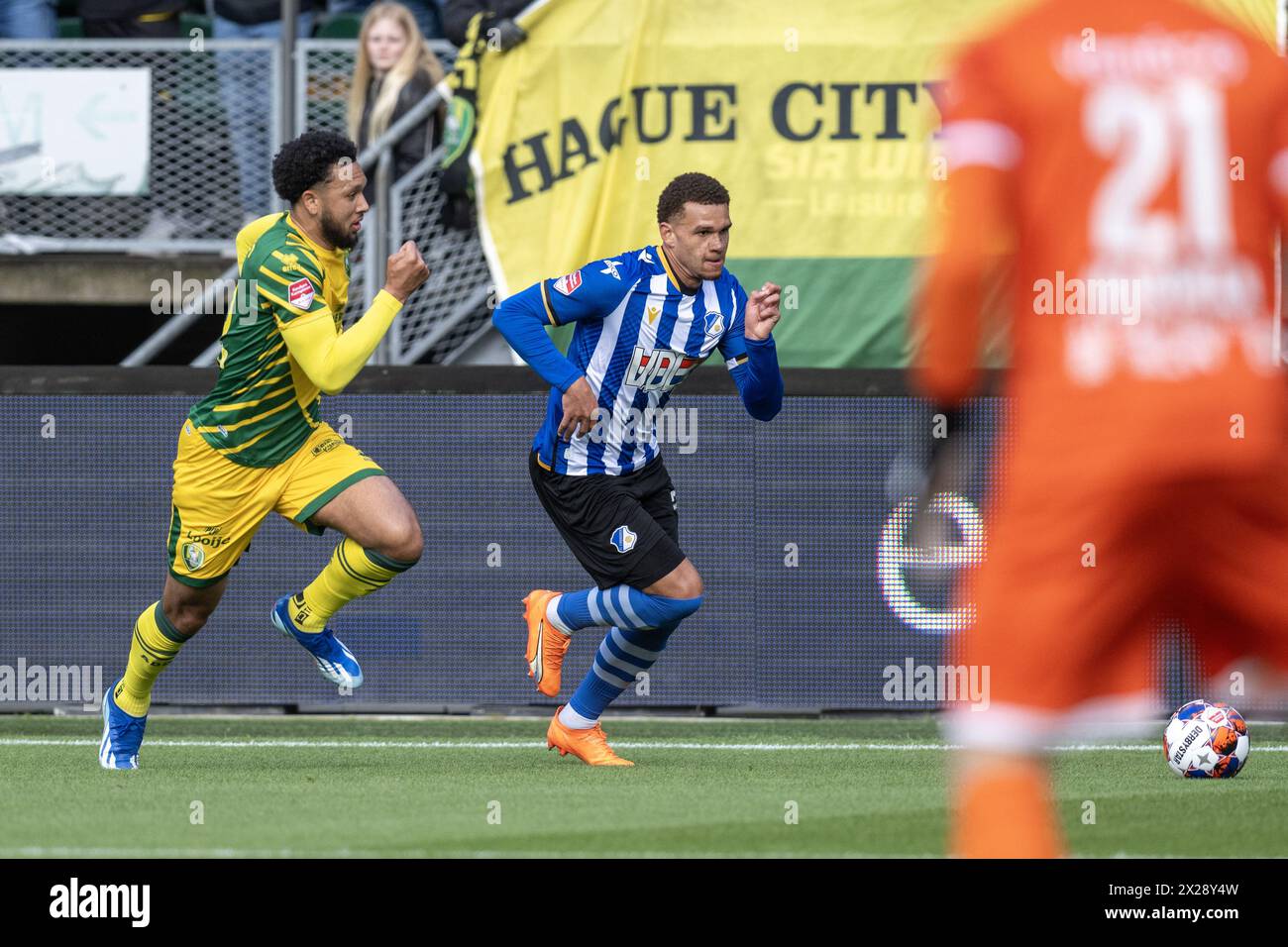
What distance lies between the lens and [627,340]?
843 cm

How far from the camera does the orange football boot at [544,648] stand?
8883mm

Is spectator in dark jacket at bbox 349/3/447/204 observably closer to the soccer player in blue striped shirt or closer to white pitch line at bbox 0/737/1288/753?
the soccer player in blue striped shirt

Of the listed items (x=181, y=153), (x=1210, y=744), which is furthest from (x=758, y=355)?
(x=181, y=153)

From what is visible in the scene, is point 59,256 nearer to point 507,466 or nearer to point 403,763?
point 507,466

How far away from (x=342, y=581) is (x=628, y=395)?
4.32ft

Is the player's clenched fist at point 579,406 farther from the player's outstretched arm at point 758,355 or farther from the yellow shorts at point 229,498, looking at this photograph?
the yellow shorts at point 229,498


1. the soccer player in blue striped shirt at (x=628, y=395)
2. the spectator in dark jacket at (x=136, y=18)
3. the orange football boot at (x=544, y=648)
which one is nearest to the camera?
the soccer player in blue striped shirt at (x=628, y=395)

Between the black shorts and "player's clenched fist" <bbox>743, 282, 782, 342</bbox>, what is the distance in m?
0.96

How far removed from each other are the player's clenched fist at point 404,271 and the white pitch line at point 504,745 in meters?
2.33

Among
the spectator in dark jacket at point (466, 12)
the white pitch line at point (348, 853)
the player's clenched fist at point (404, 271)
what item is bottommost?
the white pitch line at point (348, 853)

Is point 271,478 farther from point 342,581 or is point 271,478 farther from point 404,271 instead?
point 404,271

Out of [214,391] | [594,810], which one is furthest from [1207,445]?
[214,391]

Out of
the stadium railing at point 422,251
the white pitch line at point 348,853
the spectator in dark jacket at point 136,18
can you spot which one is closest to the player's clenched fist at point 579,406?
the white pitch line at point 348,853

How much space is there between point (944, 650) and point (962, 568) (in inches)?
18.1
